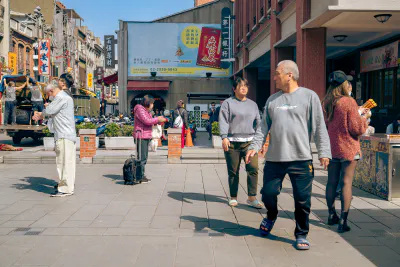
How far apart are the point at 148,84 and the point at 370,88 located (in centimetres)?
1754

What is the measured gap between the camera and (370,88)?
1482 cm

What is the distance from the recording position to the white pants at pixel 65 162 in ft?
22.9

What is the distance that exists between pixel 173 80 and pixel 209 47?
3432mm

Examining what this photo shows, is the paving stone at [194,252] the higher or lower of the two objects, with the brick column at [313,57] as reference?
lower

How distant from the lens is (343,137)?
17.0 ft

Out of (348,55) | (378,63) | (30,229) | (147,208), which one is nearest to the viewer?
(30,229)

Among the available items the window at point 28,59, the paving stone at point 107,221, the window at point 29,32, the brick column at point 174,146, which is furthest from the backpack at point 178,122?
the window at point 29,32

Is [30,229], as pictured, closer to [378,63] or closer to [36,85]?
[378,63]

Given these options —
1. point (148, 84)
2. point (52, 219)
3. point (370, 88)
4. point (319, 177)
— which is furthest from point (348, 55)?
point (148, 84)

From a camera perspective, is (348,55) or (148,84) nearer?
(348,55)

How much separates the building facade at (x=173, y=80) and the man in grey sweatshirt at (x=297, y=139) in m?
25.1

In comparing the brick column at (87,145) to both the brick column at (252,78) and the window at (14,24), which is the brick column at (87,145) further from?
the window at (14,24)

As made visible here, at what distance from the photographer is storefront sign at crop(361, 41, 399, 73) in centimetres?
1290

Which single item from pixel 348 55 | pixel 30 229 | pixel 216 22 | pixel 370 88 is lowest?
pixel 30 229
